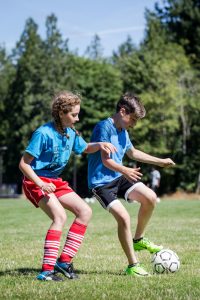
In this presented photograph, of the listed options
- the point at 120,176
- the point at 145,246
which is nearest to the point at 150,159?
the point at 120,176

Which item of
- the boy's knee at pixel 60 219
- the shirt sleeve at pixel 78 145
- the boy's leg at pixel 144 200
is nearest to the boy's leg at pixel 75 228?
the boy's knee at pixel 60 219

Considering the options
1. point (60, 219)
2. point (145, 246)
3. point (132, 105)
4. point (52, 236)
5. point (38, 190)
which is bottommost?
point (145, 246)

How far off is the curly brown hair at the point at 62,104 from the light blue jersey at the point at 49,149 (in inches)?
3.1

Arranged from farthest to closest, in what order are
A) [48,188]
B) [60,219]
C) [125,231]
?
[125,231] → [60,219] → [48,188]

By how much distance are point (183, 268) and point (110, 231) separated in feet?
20.8

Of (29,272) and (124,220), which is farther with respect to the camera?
(29,272)

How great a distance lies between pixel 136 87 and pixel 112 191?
4790cm

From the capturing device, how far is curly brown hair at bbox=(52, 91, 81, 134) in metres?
6.92

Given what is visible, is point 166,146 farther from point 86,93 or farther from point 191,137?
point 86,93

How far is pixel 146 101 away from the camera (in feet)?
166

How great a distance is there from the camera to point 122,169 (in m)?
6.90

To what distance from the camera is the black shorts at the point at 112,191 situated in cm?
730

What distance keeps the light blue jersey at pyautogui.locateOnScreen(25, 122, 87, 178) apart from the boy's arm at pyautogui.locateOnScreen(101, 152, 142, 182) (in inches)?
17.7

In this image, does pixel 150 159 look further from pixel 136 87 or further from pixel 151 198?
pixel 136 87
